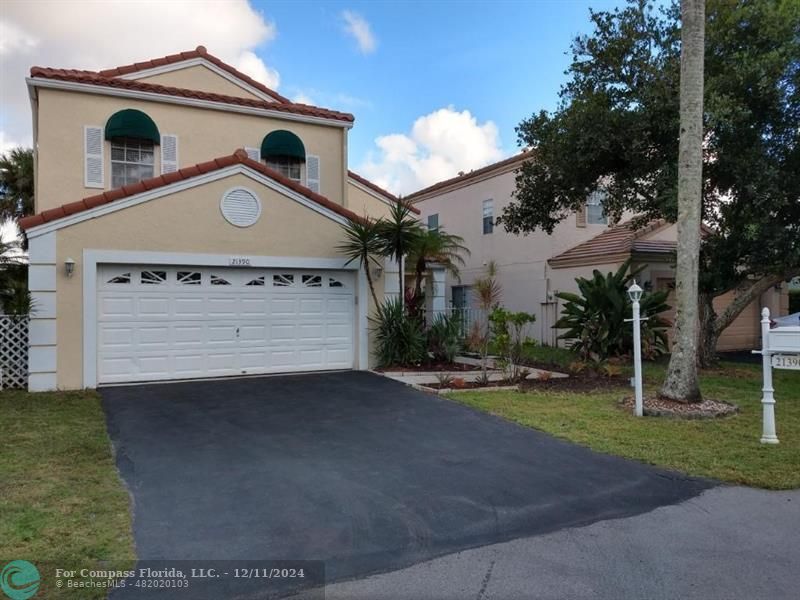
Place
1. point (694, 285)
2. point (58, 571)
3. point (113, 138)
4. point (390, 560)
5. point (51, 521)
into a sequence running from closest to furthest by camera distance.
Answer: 1. point (58, 571)
2. point (390, 560)
3. point (51, 521)
4. point (694, 285)
5. point (113, 138)

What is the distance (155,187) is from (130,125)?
11.0ft

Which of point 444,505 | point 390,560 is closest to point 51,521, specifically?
point 390,560

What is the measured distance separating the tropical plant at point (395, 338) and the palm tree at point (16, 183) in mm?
14916

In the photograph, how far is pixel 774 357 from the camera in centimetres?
716

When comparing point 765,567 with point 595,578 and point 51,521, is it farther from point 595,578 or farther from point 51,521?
point 51,521

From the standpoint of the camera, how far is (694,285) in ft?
29.5

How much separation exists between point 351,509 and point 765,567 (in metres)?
3.10

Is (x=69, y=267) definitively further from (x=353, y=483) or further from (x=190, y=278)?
(x=353, y=483)

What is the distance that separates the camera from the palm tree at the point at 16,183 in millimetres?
20156

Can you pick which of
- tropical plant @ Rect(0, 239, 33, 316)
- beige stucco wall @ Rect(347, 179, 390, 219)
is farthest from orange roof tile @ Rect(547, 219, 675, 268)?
tropical plant @ Rect(0, 239, 33, 316)

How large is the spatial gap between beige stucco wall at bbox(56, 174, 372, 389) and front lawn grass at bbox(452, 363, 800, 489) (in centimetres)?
521

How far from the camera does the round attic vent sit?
1221 centimetres

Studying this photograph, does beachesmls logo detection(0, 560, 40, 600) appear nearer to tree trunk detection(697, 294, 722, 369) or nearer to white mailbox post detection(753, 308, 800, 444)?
white mailbox post detection(753, 308, 800, 444)

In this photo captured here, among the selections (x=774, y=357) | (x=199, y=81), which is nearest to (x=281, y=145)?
(x=199, y=81)
